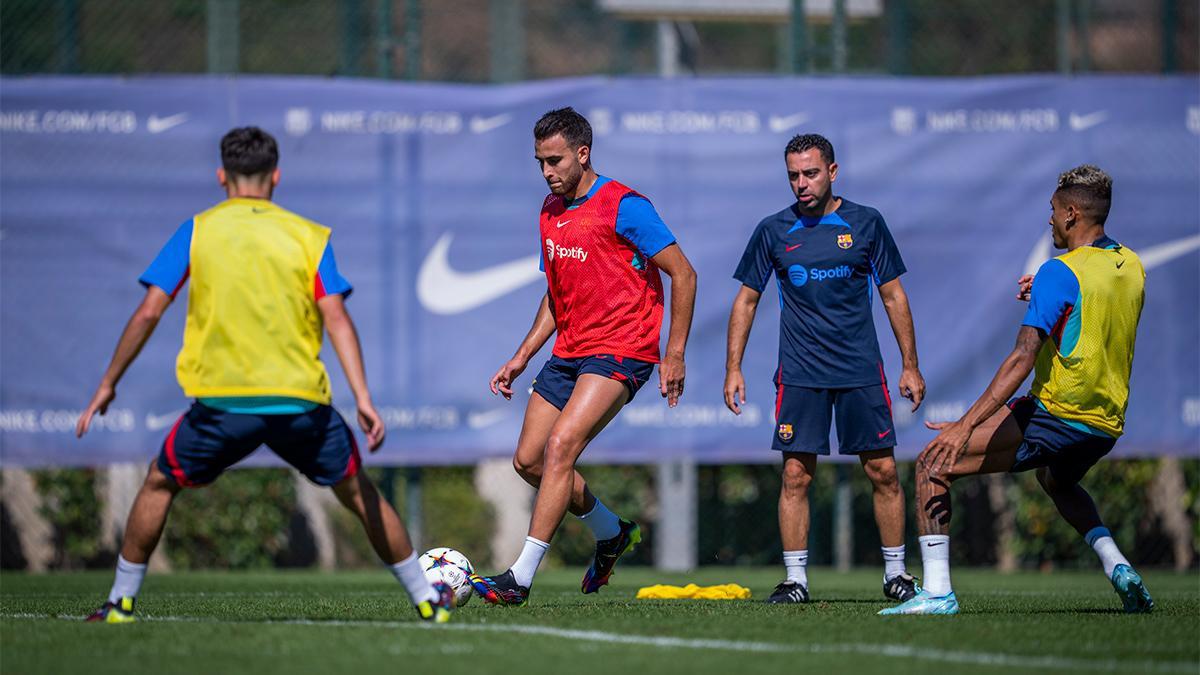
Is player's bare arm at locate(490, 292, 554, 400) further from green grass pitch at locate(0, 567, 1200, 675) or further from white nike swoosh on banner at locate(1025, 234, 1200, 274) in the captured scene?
white nike swoosh on banner at locate(1025, 234, 1200, 274)

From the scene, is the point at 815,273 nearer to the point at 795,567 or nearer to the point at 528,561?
the point at 795,567

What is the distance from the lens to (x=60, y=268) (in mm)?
11922

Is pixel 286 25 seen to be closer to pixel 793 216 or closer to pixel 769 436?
pixel 769 436

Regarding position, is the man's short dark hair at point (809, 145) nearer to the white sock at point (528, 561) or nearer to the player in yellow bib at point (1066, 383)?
the player in yellow bib at point (1066, 383)

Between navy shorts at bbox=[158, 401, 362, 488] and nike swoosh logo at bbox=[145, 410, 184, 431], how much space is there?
6.02 m

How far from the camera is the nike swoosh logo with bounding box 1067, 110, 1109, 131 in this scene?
494 inches

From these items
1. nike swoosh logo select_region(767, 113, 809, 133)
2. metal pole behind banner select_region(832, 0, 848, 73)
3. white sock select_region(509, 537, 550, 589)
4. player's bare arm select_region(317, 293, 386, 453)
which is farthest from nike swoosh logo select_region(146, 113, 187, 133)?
player's bare arm select_region(317, 293, 386, 453)

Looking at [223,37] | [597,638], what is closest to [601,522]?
[597,638]

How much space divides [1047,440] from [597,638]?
2454mm

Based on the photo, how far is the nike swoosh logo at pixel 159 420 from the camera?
38.7ft

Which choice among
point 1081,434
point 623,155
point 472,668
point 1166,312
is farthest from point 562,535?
point 472,668

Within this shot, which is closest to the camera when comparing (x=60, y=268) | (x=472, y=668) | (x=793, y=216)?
(x=472, y=668)

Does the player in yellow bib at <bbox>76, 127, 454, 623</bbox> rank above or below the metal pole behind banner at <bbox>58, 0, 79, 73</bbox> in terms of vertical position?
below

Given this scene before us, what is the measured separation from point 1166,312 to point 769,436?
3.38m
